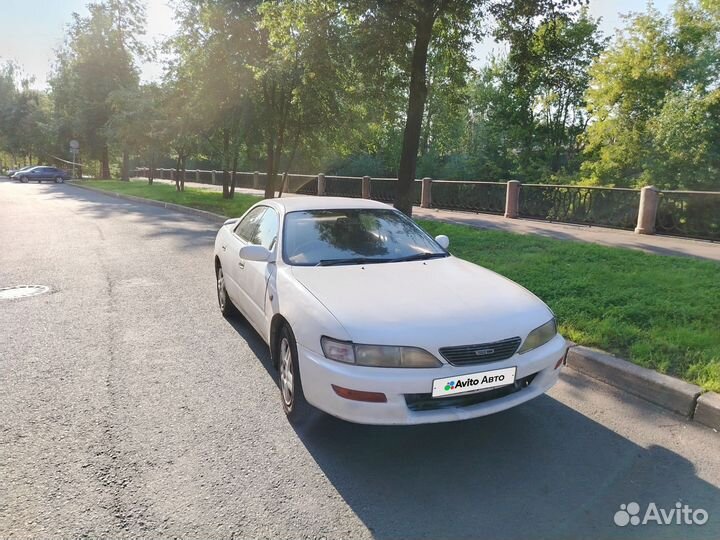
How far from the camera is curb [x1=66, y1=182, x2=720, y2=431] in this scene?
3.54 meters

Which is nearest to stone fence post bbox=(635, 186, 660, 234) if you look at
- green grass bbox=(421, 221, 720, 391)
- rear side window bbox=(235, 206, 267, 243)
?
green grass bbox=(421, 221, 720, 391)

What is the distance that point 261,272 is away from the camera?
4.21 metres

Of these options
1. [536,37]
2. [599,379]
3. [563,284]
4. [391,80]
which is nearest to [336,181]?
[391,80]

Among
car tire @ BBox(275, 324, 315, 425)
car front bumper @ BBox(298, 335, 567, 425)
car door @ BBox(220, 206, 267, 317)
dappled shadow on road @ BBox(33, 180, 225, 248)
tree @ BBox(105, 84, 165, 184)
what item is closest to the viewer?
car front bumper @ BBox(298, 335, 567, 425)

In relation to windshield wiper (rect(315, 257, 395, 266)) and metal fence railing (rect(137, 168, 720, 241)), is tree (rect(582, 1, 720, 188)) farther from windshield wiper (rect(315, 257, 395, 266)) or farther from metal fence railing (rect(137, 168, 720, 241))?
windshield wiper (rect(315, 257, 395, 266))

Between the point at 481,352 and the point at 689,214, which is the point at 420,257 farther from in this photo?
the point at 689,214

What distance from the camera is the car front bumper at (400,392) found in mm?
2814

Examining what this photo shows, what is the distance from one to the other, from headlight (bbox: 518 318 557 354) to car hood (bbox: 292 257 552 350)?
4cm

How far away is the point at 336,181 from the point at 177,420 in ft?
77.0

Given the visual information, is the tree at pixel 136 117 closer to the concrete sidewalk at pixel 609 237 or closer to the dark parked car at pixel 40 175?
the dark parked car at pixel 40 175

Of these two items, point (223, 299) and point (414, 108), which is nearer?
point (223, 299)

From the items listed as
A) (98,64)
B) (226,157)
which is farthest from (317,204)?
(98,64)

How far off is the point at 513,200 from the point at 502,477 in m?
14.4

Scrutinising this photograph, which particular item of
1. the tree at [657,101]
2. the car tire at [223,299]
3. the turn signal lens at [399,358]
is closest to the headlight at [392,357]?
the turn signal lens at [399,358]
